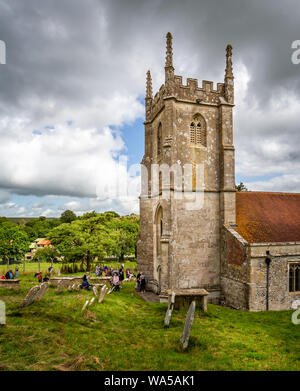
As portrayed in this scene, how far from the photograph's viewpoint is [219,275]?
1806cm

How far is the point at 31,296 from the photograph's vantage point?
10219mm

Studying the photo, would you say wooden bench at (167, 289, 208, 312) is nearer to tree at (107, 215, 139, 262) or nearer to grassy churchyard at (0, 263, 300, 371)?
grassy churchyard at (0, 263, 300, 371)

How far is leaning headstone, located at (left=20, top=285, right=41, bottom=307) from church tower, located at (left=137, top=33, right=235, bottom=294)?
8.57 metres

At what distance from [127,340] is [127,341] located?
88 millimetres

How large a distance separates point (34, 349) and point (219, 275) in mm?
14285

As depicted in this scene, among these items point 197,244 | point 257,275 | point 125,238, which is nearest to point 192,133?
point 197,244

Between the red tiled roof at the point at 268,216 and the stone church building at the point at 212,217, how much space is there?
0.26 feet

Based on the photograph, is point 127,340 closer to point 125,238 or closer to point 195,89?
point 195,89

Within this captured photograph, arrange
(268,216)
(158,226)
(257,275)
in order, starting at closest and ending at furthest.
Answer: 1. (257,275)
2. (268,216)
3. (158,226)

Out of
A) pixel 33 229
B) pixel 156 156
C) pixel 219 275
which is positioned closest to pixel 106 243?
pixel 156 156

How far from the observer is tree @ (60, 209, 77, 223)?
78.6 metres

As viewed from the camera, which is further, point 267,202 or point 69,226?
point 69,226

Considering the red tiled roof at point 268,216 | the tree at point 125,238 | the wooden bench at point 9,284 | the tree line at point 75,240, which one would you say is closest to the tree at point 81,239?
the tree line at point 75,240
